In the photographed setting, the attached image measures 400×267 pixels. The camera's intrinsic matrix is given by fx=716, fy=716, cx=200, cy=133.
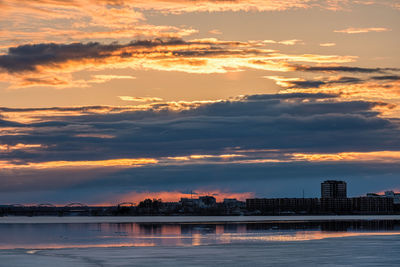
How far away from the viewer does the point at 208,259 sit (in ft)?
217

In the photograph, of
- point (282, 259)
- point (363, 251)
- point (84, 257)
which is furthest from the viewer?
point (363, 251)

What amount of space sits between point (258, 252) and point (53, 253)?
2203 cm

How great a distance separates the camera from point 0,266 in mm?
60969

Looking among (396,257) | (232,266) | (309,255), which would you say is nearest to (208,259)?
(232,266)

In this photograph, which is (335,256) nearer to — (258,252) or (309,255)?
(309,255)

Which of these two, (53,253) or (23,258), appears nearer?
(23,258)

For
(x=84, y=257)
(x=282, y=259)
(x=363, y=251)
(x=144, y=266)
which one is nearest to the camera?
(x=144, y=266)

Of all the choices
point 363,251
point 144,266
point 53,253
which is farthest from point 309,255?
point 53,253

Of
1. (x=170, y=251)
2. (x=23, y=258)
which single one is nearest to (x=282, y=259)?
(x=170, y=251)

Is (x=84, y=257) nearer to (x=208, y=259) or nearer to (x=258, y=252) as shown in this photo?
(x=208, y=259)

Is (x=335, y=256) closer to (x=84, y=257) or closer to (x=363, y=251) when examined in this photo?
(x=363, y=251)

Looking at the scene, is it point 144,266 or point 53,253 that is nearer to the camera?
point 144,266

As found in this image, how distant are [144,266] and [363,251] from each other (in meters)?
26.6

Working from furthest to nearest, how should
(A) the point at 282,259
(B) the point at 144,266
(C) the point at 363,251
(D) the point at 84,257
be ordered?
(C) the point at 363,251, (D) the point at 84,257, (A) the point at 282,259, (B) the point at 144,266
